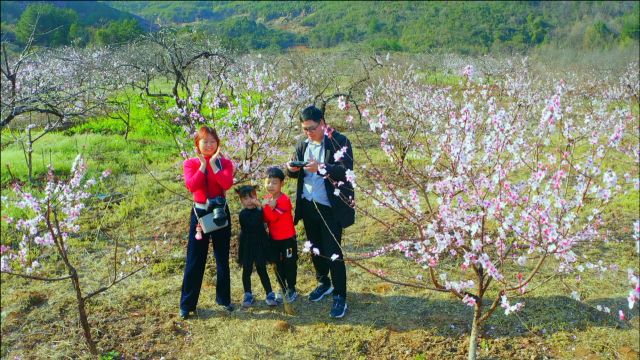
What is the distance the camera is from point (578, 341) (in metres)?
3.81

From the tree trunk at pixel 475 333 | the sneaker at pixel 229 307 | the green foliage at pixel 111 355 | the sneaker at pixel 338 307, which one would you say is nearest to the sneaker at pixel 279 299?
the sneaker at pixel 229 307

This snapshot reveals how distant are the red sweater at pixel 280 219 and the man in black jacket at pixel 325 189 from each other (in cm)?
10

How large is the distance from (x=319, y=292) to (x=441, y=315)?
113 centimetres

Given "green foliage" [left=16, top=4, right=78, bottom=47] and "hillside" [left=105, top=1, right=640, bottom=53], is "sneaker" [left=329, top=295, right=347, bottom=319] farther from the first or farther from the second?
"hillside" [left=105, top=1, right=640, bottom=53]

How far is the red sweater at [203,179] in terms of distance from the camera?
3723 millimetres

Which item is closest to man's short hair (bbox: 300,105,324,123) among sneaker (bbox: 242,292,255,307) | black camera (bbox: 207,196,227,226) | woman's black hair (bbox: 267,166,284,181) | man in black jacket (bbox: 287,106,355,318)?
man in black jacket (bbox: 287,106,355,318)

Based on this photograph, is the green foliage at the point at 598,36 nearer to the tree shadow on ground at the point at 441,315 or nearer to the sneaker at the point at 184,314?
the tree shadow on ground at the point at 441,315

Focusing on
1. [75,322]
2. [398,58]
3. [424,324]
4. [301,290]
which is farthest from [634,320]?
[398,58]

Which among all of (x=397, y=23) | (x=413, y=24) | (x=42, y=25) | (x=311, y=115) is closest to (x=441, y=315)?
(x=311, y=115)

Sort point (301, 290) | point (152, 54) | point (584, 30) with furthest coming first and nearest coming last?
point (584, 30), point (152, 54), point (301, 290)

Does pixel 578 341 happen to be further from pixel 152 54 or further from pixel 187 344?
pixel 152 54

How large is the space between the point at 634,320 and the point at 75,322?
199 inches

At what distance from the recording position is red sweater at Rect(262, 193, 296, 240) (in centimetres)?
402

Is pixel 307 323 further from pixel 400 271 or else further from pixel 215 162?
pixel 215 162
